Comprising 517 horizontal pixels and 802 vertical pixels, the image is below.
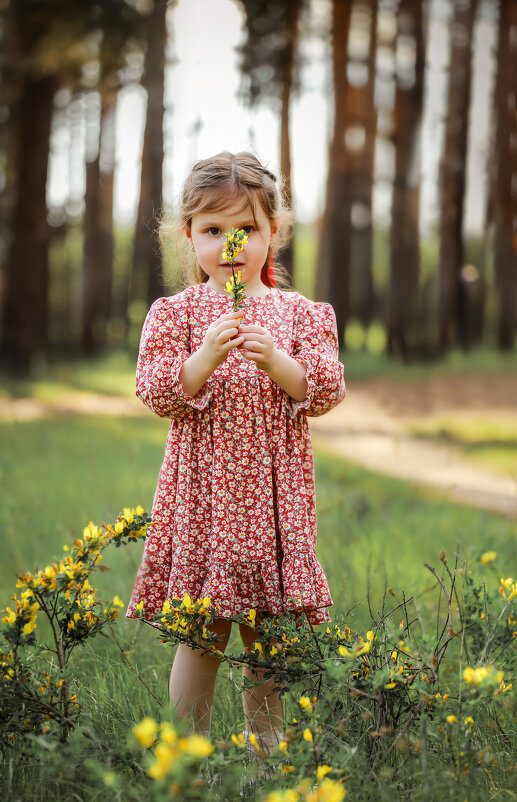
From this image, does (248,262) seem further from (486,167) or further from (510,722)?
(486,167)

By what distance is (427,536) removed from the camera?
13.2 ft

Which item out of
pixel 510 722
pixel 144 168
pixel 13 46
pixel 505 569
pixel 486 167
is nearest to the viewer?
pixel 510 722

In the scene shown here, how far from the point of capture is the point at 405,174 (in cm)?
1458

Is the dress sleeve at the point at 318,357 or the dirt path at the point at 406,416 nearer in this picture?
the dress sleeve at the point at 318,357

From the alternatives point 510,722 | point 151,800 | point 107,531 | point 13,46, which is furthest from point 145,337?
point 13,46

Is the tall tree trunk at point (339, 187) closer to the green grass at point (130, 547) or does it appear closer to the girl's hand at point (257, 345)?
the green grass at point (130, 547)

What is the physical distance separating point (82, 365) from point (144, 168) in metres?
3.49

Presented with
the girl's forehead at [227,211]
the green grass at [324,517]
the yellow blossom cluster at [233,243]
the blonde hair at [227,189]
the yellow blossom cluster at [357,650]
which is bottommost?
the green grass at [324,517]

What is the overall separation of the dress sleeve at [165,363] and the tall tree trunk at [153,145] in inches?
129

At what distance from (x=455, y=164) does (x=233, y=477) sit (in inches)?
498

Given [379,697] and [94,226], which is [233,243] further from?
[94,226]

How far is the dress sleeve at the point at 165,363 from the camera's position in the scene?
2051 mm

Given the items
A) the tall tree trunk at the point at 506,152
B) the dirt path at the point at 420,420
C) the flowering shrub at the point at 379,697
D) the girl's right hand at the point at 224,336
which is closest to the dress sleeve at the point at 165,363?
the girl's right hand at the point at 224,336

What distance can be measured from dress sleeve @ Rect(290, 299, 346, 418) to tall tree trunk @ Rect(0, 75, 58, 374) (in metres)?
9.69
